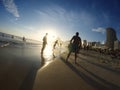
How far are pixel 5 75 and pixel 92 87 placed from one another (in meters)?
2.78

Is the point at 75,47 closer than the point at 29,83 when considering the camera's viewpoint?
No

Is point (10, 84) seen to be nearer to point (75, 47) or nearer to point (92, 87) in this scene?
point (92, 87)

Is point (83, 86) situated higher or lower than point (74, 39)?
lower

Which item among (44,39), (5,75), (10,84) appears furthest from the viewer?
(44,39)

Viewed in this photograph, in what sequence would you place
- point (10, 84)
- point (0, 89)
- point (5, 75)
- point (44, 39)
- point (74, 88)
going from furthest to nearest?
point (44, 39)
point (5, 75)
point (74, 88)
point (10, 84)
point (0, 89)

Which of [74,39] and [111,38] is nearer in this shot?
[74,39]

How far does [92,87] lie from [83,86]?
273 mm

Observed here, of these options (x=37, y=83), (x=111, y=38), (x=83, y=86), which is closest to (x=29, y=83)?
(x=37, y=83)

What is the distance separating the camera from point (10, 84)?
15.2 feet

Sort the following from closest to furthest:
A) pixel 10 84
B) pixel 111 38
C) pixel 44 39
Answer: pixel 10 84, pixel 44 39, pixel 111 38

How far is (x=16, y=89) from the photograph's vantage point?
4.29 metres

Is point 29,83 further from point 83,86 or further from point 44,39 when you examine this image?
point 44,39

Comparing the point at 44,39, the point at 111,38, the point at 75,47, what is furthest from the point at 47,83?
the point at 111,38

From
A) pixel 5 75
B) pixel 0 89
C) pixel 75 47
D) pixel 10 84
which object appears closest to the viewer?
pixel 0 89
